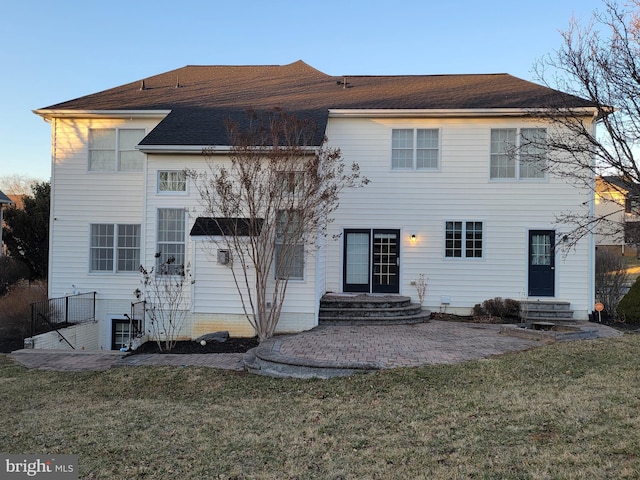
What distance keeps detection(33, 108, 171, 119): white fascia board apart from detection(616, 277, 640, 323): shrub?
538 inches

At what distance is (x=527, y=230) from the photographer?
13219 mm

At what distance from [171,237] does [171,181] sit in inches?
56.2

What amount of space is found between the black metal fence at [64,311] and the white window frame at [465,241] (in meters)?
10.1

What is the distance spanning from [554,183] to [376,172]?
→ 16.4ft

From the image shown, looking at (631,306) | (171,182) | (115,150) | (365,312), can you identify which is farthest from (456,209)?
(115,150)

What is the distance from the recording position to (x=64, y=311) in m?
12.7

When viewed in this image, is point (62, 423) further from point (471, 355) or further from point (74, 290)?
point (74, 290)

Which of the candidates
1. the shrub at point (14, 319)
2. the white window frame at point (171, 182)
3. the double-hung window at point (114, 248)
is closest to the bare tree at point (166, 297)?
the white window frame at point (171, 182)

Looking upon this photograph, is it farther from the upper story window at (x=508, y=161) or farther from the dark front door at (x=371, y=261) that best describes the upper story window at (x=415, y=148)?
the dark front door at (x=371, y=261)

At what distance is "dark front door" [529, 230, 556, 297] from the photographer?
13188mm

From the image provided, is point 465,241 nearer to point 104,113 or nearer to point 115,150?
point 115,150

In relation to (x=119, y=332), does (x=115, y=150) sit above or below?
above

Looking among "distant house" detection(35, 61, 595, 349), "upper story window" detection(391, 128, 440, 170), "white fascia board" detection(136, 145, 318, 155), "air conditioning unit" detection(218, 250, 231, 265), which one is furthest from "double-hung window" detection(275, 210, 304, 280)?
"upper story window" detection(391, 128, 440, 170)

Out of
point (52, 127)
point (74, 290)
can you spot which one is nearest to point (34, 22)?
point (52, 127)
